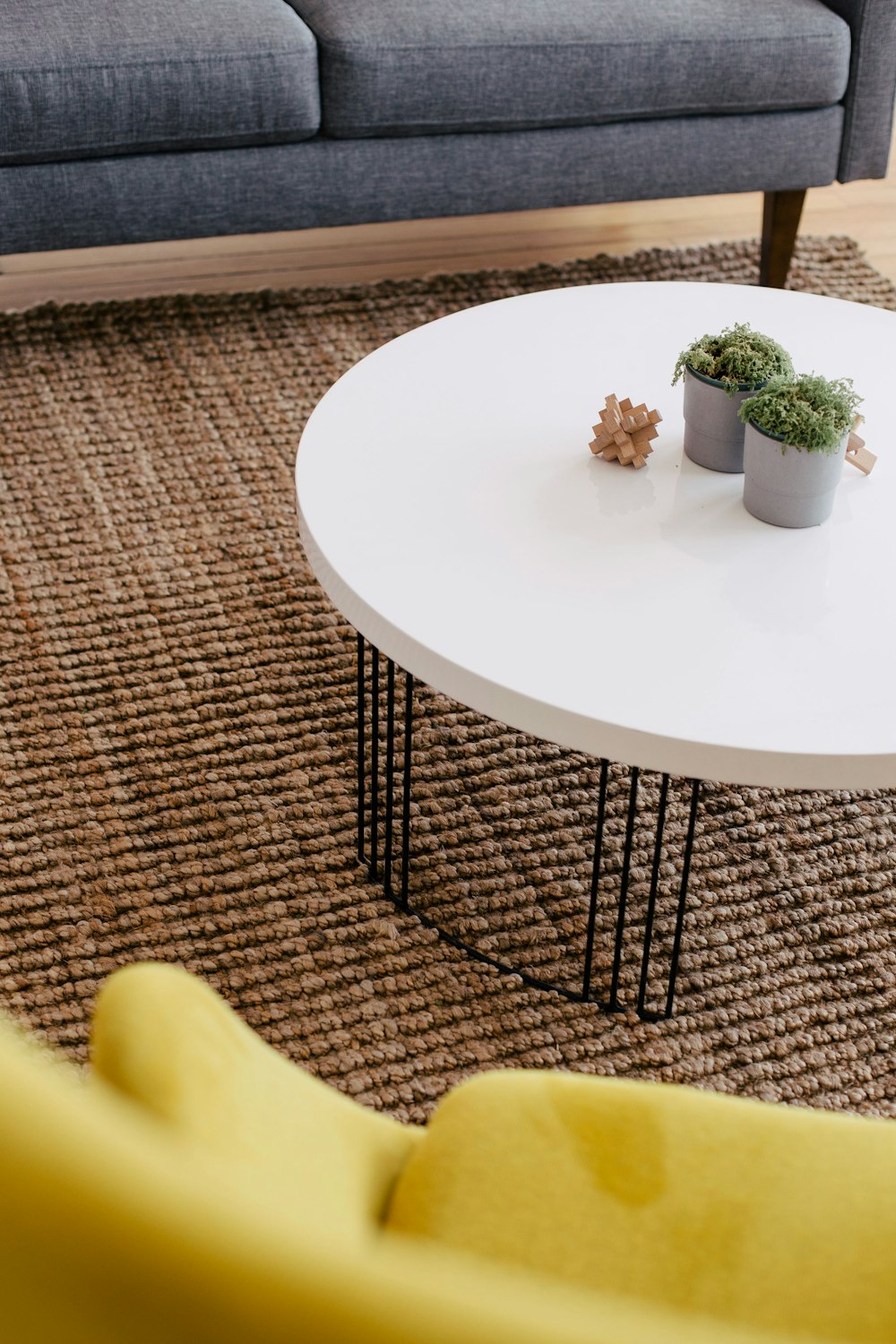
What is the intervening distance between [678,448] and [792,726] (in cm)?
44

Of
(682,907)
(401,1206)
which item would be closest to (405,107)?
(682,907)

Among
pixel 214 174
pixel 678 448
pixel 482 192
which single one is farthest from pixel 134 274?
pixel 678 448

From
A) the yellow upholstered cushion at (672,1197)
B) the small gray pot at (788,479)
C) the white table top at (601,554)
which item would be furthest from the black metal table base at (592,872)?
the yellow upholstered cushion at (672,1197)

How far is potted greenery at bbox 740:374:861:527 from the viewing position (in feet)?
4.16

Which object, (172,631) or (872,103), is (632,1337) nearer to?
(172,631)

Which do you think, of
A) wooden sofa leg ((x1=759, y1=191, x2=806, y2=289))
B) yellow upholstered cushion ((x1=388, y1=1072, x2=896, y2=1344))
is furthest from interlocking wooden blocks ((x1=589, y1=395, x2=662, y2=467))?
wooden sofa leg ((x1=759, y1=191, x2=806, y2=289))

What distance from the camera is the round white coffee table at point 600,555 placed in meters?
1.11

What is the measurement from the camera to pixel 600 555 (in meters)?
1.29

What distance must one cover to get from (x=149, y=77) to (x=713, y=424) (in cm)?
120

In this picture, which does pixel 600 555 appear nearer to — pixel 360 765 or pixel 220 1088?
pixel 360 765

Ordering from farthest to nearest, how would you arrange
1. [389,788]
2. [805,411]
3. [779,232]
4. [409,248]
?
[409,248], [779,232], [389,788], [805,411]

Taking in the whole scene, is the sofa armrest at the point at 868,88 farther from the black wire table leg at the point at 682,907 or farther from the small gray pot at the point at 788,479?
the black wire table leg at the point at 682,907

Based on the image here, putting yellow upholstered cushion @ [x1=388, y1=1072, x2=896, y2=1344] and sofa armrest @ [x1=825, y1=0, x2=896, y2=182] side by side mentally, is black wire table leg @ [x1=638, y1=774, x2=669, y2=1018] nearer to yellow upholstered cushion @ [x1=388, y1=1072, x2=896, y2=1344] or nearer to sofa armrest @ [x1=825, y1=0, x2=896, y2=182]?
yellow upholstered cushion @ [x1=388, y1=1072, x2=896, y2=1344]

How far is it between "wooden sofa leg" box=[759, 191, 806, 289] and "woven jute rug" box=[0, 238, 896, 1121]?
3.37 feet
